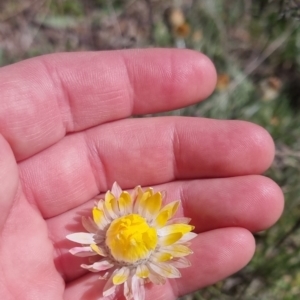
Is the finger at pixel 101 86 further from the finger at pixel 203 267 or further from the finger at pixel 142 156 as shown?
the finger at pixel 203 267

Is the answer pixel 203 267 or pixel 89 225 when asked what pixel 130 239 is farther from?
pixel 203 267

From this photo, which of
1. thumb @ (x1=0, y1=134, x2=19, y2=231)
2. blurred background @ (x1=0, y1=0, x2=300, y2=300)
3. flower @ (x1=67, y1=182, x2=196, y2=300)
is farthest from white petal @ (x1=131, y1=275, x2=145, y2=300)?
blurred background @ (x1=0, y1=0, x2=300, y2=300)

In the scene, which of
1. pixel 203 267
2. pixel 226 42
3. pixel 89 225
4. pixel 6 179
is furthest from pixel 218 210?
pixel 226 42

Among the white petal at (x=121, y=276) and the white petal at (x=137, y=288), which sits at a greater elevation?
the white petal at (x=121, y=276)

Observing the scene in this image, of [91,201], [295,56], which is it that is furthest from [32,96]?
[295,56]

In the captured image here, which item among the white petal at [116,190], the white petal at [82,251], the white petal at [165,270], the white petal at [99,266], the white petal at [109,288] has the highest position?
the white petal at [116,190]

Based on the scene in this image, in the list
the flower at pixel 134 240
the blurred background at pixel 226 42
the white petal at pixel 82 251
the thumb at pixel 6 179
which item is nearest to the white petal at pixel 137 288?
the flower at pixel 134 240
